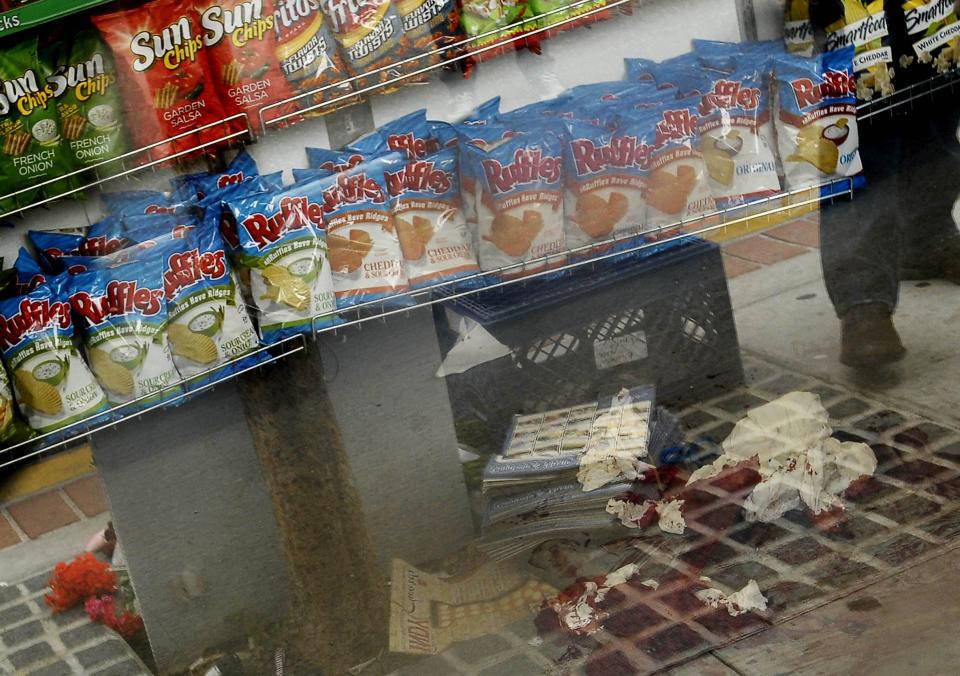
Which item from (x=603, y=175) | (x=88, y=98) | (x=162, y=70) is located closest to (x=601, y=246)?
(x=603, y=175)

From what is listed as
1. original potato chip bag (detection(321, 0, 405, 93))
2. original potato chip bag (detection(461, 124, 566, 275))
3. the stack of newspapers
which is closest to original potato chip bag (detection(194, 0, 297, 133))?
original potato chip bag (detection(321, 0, 405, 93))

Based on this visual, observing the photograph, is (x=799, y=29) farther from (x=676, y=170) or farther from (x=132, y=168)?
(x=132, y=168)

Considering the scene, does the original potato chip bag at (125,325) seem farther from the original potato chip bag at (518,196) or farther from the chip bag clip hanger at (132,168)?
the original potato chip bag at (518,196)

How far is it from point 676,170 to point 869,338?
0.65 meters

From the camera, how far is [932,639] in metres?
1.97

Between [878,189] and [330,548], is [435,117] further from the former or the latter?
[878,189]

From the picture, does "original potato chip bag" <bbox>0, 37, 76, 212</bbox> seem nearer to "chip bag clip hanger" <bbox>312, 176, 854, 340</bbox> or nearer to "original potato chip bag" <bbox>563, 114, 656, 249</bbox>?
"chip bag clip hanger" <bbox>312, 176, 854, 340</bbox>

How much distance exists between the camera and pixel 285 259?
221cm

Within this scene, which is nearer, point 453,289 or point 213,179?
point 213,179

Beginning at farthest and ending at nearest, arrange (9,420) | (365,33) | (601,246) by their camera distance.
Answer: (601,246), (365,33), (9,420)

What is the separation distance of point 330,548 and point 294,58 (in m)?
0.96

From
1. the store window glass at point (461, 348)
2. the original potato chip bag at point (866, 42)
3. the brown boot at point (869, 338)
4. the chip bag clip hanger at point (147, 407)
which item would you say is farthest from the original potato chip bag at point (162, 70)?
the brown boot at point (869, 338)

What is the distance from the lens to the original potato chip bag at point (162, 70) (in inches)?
81.0

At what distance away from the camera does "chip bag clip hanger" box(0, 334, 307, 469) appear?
6.72 feet
